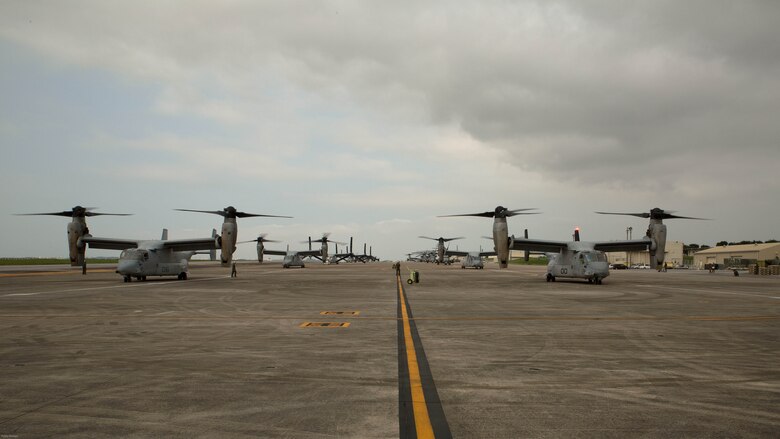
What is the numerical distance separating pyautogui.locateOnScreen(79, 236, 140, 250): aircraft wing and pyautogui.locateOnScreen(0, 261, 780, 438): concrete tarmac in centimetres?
2672

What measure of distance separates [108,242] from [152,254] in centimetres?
718

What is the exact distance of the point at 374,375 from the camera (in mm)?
7395

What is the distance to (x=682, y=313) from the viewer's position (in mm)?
Answer: 16562

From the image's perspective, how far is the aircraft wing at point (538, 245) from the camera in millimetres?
38906

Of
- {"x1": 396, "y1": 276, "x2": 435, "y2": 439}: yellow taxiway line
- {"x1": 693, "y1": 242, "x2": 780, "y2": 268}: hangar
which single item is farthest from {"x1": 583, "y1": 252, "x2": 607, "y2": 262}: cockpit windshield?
{"x1": 693, "y1": 242, "x2": 780, "y2": 268}: hangar

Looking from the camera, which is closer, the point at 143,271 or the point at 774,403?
the point at 774,403

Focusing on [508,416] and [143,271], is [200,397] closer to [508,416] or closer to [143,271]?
[508,416]

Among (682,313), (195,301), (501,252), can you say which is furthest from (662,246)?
(195,301)

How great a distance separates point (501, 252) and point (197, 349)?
33.3 m

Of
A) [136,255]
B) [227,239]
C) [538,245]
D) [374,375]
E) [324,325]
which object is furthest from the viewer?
[538,245]

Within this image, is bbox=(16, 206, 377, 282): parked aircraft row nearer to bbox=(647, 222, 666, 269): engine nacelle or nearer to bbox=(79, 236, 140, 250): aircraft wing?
bbox=(79, 236, 140, 250): aircraft wing

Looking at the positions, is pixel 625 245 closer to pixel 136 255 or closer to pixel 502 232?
pixel 502 232

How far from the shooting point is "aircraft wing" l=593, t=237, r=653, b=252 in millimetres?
39344

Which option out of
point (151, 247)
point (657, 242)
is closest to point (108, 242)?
point (151, 247)
